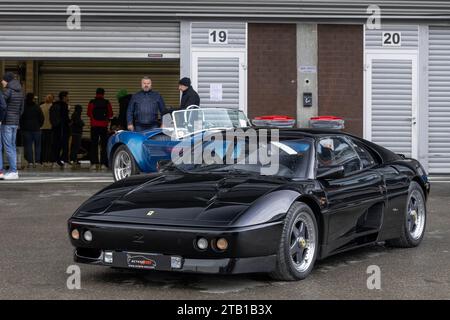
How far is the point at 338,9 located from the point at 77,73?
9.65 meters

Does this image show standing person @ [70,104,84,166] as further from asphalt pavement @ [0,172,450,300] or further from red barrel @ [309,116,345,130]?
asphalt pavement @ [0,172,450,300]

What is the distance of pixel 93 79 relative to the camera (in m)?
24.1

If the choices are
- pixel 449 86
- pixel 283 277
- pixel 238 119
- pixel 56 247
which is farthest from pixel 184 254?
pixel 449 86

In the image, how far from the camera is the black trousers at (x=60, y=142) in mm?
19203

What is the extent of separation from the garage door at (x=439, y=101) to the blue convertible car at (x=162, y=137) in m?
5.73

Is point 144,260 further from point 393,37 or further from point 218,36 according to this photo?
point 393,37

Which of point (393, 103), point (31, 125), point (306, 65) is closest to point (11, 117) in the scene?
point (31, 125)

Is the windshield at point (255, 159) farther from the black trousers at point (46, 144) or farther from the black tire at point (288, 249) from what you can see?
the black trousers at point (46, 144)

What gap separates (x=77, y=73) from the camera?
78.8ft

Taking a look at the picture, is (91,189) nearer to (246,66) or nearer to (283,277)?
(246,66)

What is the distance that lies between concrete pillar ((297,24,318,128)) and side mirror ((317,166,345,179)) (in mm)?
10007

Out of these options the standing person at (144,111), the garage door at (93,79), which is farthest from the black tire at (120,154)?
the garage door at (93,79)

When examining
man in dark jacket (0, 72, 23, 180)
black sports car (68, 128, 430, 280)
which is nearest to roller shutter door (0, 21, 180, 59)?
man in dark jacket (0, 72, 23, 180)

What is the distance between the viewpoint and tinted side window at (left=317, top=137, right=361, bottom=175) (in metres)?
7.34
